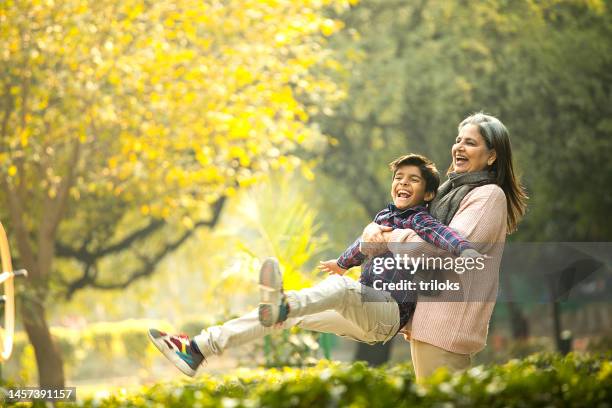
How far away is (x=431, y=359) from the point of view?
4.83 meters

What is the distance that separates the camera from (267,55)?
12195 millimetres

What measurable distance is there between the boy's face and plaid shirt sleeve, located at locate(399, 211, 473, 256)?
0.12 m

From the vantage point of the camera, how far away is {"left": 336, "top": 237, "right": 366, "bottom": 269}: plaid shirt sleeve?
16.9 ft

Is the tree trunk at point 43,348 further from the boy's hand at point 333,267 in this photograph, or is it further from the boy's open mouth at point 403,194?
the boy's open mouth at point 403,194

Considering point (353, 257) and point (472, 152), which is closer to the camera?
point (472, 152)

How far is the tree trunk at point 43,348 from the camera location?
39.1 ft

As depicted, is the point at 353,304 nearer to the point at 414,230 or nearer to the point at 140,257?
the point at 414,230

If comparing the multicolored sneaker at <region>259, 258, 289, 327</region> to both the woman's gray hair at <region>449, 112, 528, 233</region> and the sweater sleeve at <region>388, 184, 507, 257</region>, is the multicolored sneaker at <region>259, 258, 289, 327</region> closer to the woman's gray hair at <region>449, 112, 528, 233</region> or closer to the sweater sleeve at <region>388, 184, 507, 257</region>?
the sweater sleeve at <region>388, 184, 507, 257</region>

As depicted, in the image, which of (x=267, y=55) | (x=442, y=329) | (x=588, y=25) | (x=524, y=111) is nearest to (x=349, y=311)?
Result: (x=442, y=329)

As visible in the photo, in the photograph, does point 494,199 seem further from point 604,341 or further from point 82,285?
point 82,285

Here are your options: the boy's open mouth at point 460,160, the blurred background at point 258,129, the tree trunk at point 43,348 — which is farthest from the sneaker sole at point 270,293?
the tree trunk at point 43,348

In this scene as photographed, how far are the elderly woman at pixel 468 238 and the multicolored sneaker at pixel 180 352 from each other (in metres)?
1.04

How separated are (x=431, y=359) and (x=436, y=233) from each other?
0.67 metres

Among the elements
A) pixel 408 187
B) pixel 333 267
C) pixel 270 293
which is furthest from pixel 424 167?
pixel 270 293
